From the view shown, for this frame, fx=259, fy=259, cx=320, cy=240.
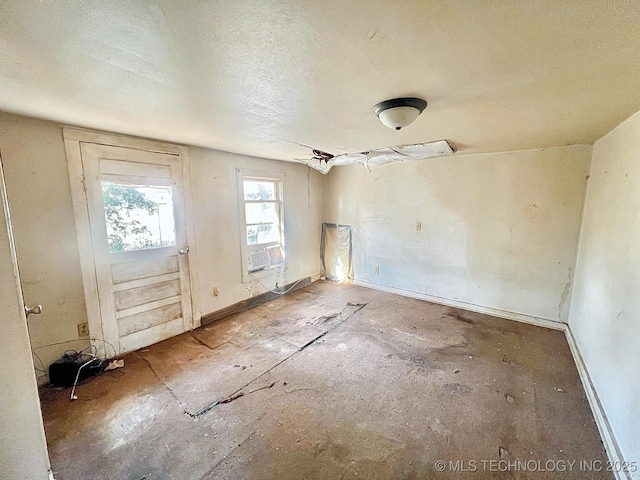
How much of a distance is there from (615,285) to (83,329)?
434 cm

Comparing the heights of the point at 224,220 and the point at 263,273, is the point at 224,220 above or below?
above

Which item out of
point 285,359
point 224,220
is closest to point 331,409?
point 285,359

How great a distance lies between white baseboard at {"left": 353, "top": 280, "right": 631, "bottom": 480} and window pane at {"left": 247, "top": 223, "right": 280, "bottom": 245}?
5.75 feet

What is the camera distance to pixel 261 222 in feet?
13.2

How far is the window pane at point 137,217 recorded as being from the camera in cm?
247

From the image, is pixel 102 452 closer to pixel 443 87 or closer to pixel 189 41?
pixel 189 41

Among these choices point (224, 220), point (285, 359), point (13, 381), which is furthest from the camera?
point (224, 220)

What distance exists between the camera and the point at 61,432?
1.75m

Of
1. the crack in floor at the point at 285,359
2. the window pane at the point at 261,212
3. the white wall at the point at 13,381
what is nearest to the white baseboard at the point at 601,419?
the crack in floor at the point at 285,359

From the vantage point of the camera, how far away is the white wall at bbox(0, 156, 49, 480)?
1034 mm

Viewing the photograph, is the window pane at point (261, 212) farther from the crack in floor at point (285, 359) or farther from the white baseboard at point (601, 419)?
the white baseboard at point (601, 419)

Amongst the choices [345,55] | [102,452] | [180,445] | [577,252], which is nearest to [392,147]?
[345,55]

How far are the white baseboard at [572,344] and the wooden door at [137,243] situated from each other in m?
3.06

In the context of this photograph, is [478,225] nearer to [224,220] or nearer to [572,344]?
[572,344]
